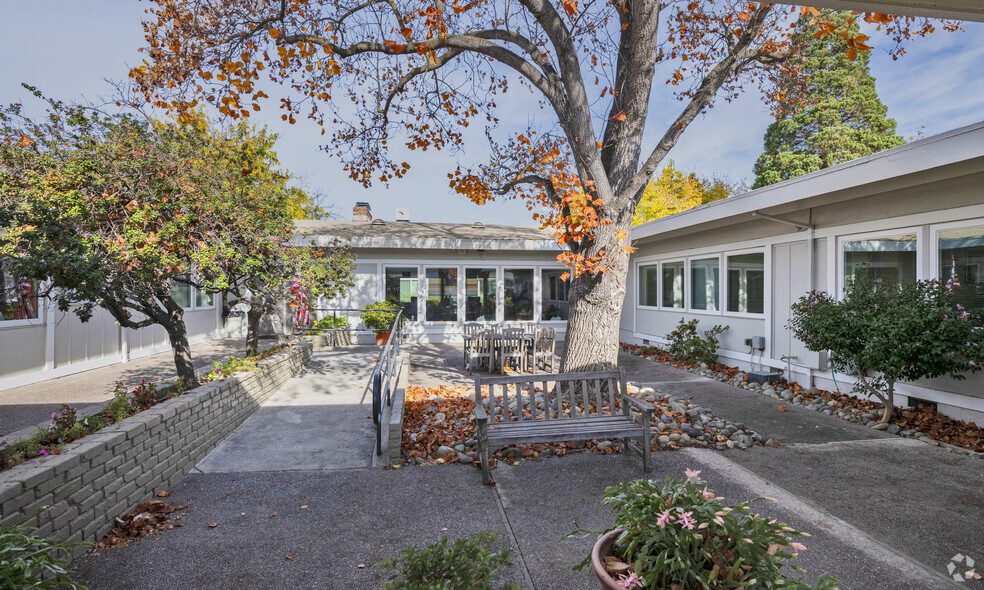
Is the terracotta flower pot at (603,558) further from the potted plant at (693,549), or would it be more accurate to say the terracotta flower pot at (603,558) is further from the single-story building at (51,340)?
the single-story building at (51,340)

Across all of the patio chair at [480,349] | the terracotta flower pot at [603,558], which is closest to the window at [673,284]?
the patio chair at [480,349]

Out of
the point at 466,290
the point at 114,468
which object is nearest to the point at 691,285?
the point at 466,290

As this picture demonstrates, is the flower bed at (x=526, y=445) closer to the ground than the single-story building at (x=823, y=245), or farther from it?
closer to the ground

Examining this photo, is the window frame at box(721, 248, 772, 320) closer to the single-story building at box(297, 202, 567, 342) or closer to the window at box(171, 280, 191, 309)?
the single-story building at box(297, 202, 567, 342)

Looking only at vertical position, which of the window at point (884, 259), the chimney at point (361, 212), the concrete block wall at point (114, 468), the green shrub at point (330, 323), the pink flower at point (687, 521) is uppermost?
the chimney at point (361, 212)

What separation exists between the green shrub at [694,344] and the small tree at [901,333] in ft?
11.6

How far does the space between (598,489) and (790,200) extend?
5.60 m

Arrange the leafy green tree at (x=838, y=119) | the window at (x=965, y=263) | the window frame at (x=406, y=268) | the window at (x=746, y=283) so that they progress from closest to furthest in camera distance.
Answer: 1. the window at (x=965, y=263)
2. the window at (x=746, y=283)
3. the window frame at (x=406, y=268)
4. the leafy green tree at (x=838, y=119)

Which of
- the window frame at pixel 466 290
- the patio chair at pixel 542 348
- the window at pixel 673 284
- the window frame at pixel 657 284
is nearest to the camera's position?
the patio chair at pixel 542 348

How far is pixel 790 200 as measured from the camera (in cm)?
704

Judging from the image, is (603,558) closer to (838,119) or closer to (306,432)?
(306,432)

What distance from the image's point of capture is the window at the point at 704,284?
33.7 feet

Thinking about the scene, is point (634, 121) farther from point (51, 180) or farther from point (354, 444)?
point (51, 180)

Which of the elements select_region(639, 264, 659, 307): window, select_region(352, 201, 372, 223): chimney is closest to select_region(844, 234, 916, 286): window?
select_region(639, 264, 659, 307): window
